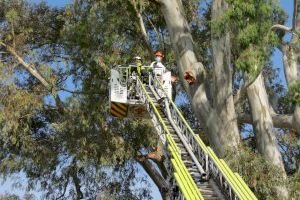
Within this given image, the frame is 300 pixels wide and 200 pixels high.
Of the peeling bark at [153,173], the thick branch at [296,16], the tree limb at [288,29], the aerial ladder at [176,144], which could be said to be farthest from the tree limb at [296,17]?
the peeling bark at [153,173]

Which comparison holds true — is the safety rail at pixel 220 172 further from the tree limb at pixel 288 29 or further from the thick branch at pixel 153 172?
the thick branch at pixel 153 172

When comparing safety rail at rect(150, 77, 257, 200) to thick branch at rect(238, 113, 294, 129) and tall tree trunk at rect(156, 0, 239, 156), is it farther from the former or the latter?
thick branch at rect(238, 113, 294, 129)

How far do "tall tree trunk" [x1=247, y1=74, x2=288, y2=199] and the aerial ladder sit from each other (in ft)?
6.56

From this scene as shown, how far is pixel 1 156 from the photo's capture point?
643 inches

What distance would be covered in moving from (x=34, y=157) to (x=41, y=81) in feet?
7.31

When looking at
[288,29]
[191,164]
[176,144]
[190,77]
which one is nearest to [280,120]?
[288,29]

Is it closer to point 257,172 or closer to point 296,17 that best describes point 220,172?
point 257,172

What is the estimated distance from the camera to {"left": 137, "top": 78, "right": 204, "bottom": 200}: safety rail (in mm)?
6934

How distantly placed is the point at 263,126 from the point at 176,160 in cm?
435

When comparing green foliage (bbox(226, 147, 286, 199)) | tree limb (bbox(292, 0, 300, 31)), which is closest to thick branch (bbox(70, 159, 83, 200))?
green foliage (bbox(226, 147, 286, 199))

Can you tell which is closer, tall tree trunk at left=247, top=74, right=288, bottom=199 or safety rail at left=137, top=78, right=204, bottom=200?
safety rail at left=137, top=78, right=204, bottom=200

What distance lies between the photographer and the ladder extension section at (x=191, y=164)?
23.7 ft

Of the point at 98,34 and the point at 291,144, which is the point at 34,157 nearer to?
the point at 98,34

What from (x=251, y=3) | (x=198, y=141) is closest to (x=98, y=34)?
(x=251, y=3)
